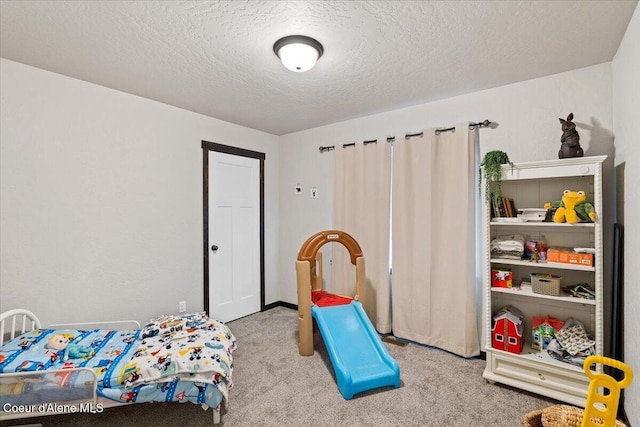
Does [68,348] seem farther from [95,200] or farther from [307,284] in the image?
[307,284]

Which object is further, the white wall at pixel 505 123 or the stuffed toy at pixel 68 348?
the white wall at pixel 505 123

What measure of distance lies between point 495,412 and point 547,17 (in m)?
2.50

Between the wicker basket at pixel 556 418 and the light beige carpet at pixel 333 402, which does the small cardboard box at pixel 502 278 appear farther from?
the wicker basket at pixel 556 418

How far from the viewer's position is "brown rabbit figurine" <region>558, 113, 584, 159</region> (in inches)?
86.4

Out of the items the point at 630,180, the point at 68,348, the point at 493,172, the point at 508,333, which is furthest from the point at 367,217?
the point at 68,348

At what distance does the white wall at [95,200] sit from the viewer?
7.61ft

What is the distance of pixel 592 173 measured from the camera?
2076 mm

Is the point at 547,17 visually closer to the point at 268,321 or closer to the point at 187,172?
the point at 187,172

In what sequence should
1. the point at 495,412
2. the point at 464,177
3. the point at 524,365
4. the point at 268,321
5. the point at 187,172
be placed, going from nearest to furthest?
the point at 495,412, the point at 524,365, the point at 464,177, the point at 187,172, the point at 268,321

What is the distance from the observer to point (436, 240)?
302 cm

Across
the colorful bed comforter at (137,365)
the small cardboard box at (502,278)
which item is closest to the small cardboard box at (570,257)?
the small cardboard box at (502,278)

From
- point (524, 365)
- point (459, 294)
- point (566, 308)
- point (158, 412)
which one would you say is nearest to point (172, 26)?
point (158, 412)

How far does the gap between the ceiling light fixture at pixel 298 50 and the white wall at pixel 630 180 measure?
70.0 inches

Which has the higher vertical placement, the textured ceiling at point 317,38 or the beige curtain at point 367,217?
the textured ceiling at point 317,38
